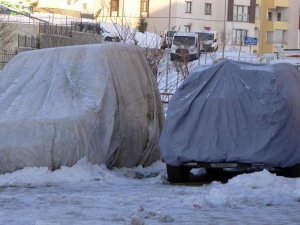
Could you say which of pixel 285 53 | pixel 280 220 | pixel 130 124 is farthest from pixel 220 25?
pixel 280 220

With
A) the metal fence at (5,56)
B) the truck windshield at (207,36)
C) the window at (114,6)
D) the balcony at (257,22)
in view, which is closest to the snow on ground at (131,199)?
the metal fence at (5,56)

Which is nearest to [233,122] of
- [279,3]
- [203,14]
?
[203,14]

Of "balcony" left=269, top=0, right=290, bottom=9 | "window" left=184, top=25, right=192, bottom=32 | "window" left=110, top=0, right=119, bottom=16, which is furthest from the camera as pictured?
"balcony" left=269, top=0, right=290, bottom=9

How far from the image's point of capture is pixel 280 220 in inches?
311

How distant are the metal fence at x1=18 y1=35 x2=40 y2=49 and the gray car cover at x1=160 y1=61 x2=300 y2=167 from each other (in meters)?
21.9

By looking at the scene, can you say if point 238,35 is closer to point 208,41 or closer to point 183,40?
point 208,41

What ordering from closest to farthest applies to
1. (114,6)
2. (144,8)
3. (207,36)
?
(207,36) < (144,8) < (114,6)

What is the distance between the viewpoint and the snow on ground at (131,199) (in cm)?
780

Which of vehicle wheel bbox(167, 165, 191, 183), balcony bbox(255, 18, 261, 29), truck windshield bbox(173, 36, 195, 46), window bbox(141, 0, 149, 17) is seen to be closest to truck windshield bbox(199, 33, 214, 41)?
truck windshield bbox(173, 36, 195, 46)

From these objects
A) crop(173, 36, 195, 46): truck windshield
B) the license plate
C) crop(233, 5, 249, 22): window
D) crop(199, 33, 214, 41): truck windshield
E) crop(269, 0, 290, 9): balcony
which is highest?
crop(269, 0, 290, 9): balcony

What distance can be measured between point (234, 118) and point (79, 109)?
7.61 feet

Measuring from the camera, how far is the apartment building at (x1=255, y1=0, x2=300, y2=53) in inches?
3529

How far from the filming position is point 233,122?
11547mm

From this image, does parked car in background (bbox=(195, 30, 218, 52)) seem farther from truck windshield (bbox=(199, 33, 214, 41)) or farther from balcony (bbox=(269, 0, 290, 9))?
balcony (bbox=(269, 0, 290, 9))
